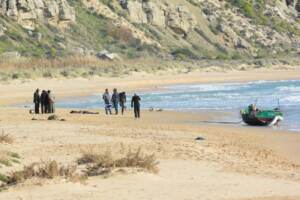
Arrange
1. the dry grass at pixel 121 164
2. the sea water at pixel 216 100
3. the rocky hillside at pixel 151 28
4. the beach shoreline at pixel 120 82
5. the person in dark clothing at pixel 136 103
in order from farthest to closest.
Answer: the rocky hillside at pixel 151 28 < the beach shoreline at pixel 120 82 < the sea water at pixel 216 100 < the person in dark clothing at pixel 136 103 < the dry grass at pixel 121 164

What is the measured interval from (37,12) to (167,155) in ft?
208

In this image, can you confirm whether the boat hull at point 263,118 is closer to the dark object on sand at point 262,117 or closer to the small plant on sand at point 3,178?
the dark object on sand at point 262,117

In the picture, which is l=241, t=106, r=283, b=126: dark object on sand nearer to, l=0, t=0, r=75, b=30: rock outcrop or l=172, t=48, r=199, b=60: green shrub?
l=0, t=0, r=75, b=30: rock outcrop

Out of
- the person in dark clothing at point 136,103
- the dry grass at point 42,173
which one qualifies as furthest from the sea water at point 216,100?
the dry grass at point 42,173

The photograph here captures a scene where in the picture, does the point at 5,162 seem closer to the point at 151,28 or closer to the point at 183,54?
the point at 183,54

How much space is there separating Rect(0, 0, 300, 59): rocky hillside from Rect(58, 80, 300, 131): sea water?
2245 cm

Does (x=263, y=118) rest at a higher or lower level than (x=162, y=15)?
lower

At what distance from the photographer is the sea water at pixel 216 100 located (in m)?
36.3

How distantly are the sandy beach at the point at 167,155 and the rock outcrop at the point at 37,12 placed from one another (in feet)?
145

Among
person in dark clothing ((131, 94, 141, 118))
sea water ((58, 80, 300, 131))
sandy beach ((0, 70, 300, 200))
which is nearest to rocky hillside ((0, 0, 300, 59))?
sea water ((58, 80, 300, 131))

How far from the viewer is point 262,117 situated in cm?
2919

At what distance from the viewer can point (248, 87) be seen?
57469mm

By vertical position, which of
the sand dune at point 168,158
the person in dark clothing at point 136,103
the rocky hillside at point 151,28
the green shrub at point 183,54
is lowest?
the sand dune at point 168,158

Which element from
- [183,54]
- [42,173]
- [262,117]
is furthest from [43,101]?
[183,54]
